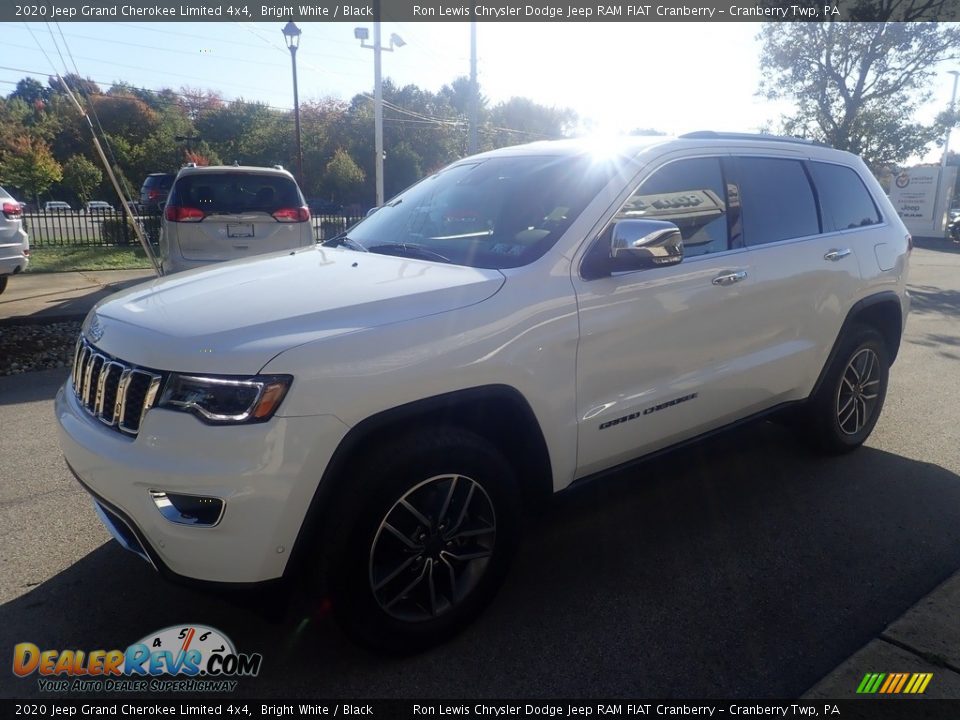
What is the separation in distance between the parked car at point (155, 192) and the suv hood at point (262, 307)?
51.8 ft

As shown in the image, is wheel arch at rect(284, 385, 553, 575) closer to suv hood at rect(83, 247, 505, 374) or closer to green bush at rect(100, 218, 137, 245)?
suv hood at rect(83, 247, 505, 374)

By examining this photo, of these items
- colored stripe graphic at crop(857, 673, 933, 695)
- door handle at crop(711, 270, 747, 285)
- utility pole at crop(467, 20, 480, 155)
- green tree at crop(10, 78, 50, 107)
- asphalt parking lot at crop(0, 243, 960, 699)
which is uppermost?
green tree at crop(10, 78, 50, 107)

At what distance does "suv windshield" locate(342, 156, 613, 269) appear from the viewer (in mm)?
3084

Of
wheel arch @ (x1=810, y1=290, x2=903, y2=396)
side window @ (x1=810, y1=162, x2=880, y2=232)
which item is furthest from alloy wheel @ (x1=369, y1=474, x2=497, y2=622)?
side window @ (x1=810, y1=162, x2=880, y2=232)

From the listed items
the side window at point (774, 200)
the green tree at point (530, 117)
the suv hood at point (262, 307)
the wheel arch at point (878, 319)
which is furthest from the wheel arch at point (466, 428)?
the green tree at point (530, 117)

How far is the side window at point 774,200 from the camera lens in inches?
150

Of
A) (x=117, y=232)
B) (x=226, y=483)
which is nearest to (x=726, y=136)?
(x=226, y=483)

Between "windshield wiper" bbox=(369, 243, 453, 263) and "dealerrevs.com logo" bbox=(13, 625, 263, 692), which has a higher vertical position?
"windshield wiper" bbox=(369, 243, 453, 263)

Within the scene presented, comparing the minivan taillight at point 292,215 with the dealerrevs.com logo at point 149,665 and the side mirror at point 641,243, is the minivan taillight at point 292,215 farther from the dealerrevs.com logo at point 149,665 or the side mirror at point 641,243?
the dealerrevs.com logo at point 149,665

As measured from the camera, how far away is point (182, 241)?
7.82 meters

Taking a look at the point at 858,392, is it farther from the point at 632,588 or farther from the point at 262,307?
the point at 262,307

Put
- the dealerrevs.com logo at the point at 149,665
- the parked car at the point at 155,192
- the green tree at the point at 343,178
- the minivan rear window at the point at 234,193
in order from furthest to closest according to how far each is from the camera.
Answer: the green tree at the point at 343,178
the parked car at the point at 155,192
the minivan rear window at the point at 234,193
the dealerrevs.com logo at the point at 149,665

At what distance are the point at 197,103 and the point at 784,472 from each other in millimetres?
54312

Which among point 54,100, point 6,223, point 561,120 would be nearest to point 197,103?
point 54,100
